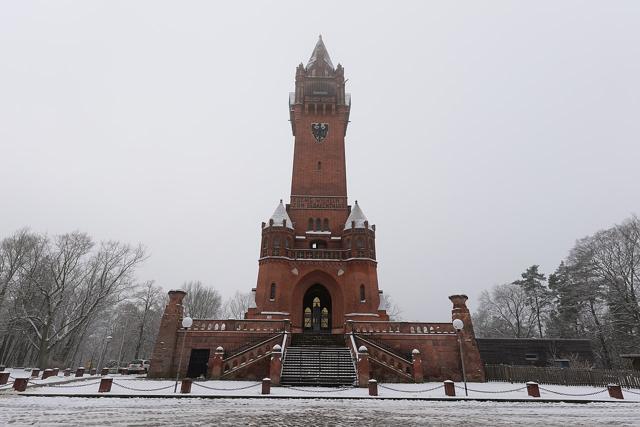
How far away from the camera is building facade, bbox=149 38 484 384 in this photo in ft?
73.5

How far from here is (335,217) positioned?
3650 centimetres

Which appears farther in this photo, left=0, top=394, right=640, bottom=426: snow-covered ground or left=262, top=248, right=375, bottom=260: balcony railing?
left=262, top=248, right=375, bottom=260: balcony railing

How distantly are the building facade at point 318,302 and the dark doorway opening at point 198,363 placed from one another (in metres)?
0.06

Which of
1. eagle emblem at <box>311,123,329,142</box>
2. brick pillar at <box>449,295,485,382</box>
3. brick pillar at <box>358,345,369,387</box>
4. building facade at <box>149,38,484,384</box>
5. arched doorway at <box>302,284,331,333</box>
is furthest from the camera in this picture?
eagle emblem at <box>311,123,329,142</box>

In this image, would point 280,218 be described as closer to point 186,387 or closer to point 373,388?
point 186,387

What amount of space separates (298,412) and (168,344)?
51.3 ft

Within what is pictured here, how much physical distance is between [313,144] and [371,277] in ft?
53.1

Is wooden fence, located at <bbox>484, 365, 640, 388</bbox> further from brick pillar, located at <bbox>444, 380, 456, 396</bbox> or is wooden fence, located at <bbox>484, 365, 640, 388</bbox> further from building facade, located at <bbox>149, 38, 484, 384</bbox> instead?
brick pillar, located at <bbox>444, 380, 456, 396</bbox>

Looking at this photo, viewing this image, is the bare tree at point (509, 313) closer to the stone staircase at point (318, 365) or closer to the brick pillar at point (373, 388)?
the stone staircase at point (318, 365)

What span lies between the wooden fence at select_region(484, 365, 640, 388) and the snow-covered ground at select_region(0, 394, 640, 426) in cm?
821

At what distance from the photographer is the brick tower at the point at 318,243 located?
3123 centimetres

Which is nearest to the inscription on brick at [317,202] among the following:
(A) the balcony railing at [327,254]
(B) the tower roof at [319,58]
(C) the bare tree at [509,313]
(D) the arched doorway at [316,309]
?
(A) the balcony railing at [327,254]

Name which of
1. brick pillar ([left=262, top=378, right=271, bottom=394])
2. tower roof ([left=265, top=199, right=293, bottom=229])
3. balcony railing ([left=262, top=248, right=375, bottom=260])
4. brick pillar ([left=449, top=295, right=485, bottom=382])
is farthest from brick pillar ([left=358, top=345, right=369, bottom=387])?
tower roof ([left=265, top=199, right=293, bottom=229])

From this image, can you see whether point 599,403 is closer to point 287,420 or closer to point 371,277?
point 287,420
